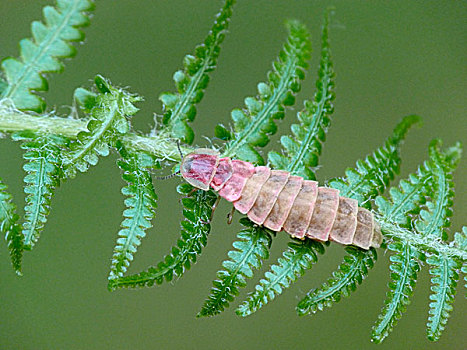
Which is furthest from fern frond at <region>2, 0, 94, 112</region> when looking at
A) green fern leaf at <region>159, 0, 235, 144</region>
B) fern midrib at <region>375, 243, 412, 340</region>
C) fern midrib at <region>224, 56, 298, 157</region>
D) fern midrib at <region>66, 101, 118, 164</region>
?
fern midrib at <region>375, 243, 412, 340</region>

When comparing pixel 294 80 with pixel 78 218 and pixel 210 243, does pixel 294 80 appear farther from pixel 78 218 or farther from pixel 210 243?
pixel 78 218

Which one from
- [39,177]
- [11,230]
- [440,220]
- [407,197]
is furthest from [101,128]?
[440,220]

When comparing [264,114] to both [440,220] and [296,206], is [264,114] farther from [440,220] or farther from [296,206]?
[440,220]

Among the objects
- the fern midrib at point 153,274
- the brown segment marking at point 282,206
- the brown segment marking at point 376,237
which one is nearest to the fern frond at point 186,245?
the fern midrib at point 153,274

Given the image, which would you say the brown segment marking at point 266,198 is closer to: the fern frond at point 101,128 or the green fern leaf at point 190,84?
the green fern leaf at point 190,84

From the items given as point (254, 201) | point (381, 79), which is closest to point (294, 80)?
point (254, 201)

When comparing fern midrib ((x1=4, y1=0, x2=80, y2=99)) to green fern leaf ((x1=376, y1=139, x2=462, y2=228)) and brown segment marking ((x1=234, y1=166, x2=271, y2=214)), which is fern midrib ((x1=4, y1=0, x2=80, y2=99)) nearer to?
brown segment marking ((x1=234, y1=166, x2=271, y2=214))
